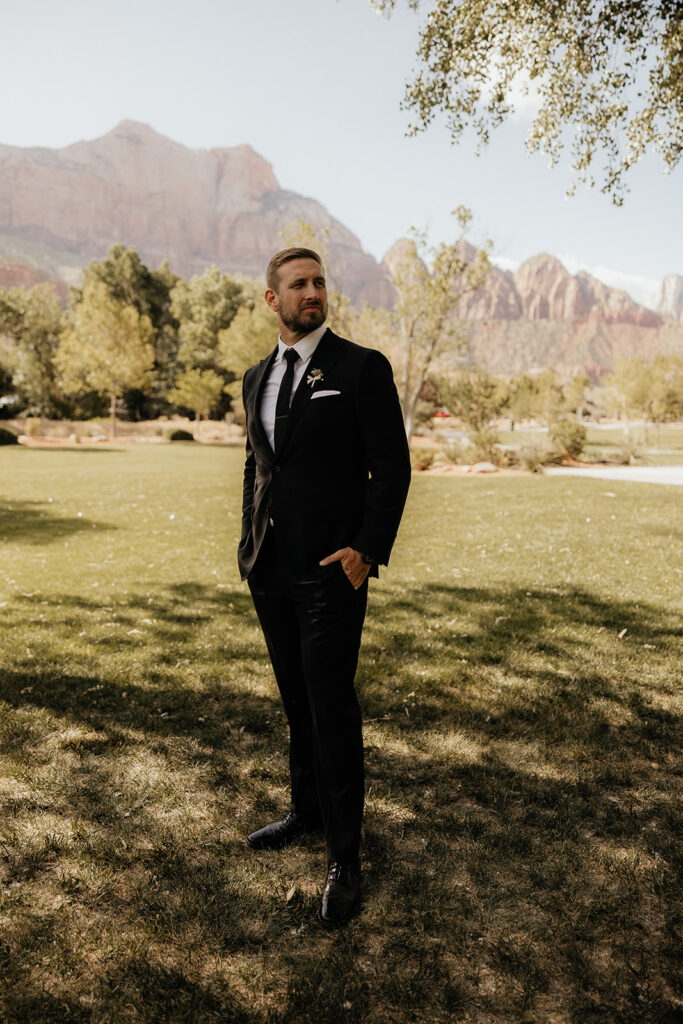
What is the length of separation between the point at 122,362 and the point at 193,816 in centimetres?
4210

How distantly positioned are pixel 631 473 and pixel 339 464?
24566mm

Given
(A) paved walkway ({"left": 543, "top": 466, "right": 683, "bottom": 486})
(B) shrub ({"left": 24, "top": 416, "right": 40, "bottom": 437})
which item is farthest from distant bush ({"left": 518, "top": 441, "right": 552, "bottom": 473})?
(B) shrub ({"left": 24, "top": 416, "right": 40, "bottom": 437})

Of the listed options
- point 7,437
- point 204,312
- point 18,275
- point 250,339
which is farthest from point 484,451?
point 18,275

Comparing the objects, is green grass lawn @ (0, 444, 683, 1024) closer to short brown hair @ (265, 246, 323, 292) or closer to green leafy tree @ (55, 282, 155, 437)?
short brown hair @ (265, 246, 323, 292)

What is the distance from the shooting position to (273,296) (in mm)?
2896

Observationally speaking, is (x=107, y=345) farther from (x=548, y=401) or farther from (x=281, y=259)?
(x=281, y=259)

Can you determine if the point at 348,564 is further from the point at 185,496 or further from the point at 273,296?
the point at 185,496

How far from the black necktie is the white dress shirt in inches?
0.7

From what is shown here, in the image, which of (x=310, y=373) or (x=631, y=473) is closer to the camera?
(x=310, y=373)

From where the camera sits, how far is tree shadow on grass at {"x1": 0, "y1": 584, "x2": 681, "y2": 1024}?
2.38 m

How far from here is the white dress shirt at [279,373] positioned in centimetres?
287

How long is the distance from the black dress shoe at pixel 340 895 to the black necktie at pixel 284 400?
1906mm

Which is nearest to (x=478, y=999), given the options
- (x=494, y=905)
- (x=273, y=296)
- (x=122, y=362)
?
(x=494, y=905)

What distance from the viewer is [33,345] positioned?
5672 centimetres
